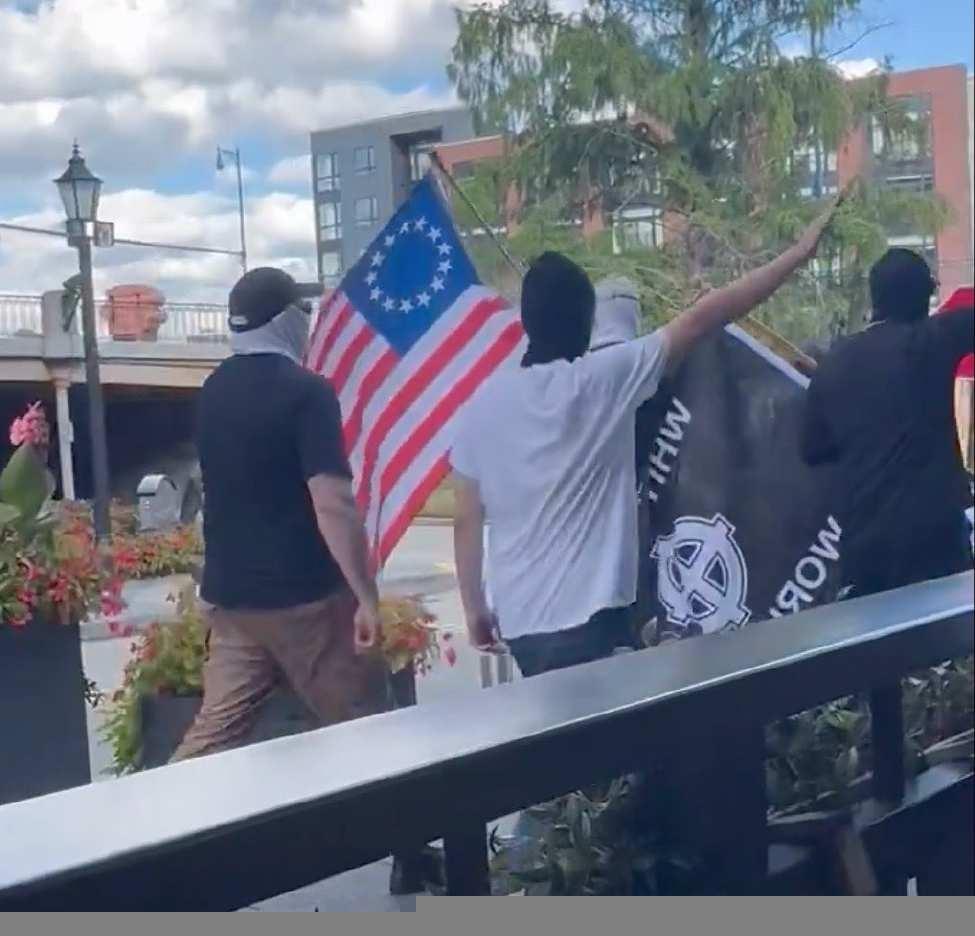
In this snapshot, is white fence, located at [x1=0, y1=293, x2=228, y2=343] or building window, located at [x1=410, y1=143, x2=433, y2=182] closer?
white fence, located at [x1=0, y1=293, x2=228, y2=343]

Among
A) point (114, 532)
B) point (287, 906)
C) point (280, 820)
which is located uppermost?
point (114, 532)

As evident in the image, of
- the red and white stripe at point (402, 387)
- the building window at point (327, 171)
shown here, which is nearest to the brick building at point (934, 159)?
the red and white stripe at point (402, 387)

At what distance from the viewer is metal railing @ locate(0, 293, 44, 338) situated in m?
1.71

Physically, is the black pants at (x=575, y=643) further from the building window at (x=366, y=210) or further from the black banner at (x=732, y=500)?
the building window at (x=366, y=210)

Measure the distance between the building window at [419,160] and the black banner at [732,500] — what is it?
51cm

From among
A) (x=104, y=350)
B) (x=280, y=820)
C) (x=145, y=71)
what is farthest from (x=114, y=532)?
(x=145, y=71)

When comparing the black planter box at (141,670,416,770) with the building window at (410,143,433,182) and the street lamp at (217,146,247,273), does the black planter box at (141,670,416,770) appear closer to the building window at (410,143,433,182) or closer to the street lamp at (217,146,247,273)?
the street lamp at (217,146,247,273)

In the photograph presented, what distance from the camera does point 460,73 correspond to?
2.26 m

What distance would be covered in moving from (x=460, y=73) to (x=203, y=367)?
24.4 inches

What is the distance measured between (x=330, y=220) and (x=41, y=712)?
681 millimetres

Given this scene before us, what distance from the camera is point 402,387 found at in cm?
216

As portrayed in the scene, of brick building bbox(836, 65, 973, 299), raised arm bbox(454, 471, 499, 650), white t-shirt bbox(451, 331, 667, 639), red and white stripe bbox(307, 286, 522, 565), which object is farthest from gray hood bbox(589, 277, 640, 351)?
brick building bbox(836, 65, 973, 299)

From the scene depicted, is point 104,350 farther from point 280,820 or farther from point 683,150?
point 683,150

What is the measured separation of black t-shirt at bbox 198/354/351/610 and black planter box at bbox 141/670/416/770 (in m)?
0.11
